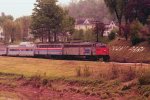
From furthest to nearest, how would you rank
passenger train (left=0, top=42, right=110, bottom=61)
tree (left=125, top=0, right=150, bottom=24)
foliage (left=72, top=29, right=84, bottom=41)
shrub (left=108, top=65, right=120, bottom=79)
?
foliage (left=72, top=29, right=84, bottom=41), tree (left=125, top=0, right=150, bottom=24), passenger train (left=0, top=42, right=110, bottom=61), shrub (left=108, top=65, right=120, bottom=79)

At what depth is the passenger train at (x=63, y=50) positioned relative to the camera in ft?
156

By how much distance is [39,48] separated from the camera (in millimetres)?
55000

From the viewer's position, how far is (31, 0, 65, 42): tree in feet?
237

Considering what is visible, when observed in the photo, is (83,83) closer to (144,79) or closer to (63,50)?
(144,79)

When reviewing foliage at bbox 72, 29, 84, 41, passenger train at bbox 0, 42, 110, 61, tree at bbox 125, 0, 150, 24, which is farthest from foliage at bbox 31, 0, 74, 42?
tree at bbox 125, 0, 150, 24

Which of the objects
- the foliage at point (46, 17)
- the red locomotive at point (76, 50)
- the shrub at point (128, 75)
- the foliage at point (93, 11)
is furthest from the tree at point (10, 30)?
the shrub at point (128, 75)

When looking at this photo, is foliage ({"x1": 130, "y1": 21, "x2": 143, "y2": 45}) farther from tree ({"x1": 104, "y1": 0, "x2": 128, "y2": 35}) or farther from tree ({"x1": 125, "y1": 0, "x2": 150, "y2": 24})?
tree ({"x1": 104, "y1": 0, "x2": 128, "y2": 35})

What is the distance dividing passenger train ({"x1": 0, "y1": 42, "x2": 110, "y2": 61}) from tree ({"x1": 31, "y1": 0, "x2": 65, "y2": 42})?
1334cm

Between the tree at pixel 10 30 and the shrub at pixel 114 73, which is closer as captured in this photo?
the shrub at pixel 114 73

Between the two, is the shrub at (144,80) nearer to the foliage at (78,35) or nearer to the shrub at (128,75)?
the shrub at (128,75)

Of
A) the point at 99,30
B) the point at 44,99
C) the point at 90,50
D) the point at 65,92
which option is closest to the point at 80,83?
the point at 65,92

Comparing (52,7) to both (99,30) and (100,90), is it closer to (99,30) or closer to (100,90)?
(99,30)

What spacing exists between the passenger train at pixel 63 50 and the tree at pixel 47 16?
13.3 meters

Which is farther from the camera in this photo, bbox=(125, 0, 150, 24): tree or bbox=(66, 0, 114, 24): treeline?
bbox=(66, 0, 114, 24): treeline
